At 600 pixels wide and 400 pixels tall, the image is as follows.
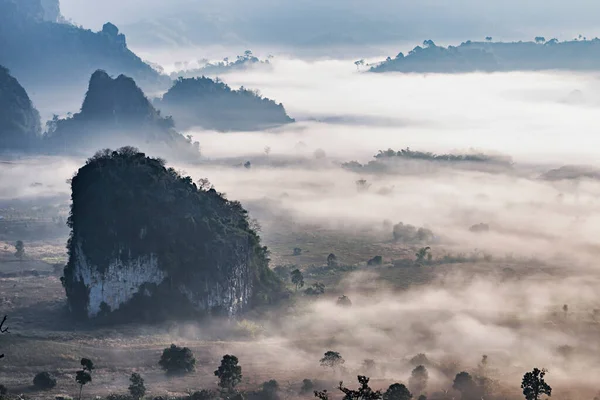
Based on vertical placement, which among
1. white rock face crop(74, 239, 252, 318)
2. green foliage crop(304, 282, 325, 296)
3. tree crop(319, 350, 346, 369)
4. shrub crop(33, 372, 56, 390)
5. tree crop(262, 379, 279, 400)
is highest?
green foliage crop(304, 282, 325, 296)

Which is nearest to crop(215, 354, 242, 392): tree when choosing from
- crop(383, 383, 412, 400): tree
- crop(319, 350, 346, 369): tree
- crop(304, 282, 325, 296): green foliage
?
crop(319, 350, 346, 369): tree

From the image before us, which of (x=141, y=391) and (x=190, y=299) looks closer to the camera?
(x=141, y=391)

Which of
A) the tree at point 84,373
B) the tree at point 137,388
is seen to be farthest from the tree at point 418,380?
the tree at point 84,373

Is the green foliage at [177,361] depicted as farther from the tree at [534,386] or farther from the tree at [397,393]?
the tree at [534,386]

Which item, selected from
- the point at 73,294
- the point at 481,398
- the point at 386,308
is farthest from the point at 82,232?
the point at 481,398

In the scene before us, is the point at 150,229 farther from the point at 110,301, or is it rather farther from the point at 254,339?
the point at 254,339

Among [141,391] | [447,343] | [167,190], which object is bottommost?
[141,391]

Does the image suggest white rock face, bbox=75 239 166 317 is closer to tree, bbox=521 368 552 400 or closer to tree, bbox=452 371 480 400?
tree, bbox=452 371 480 400
